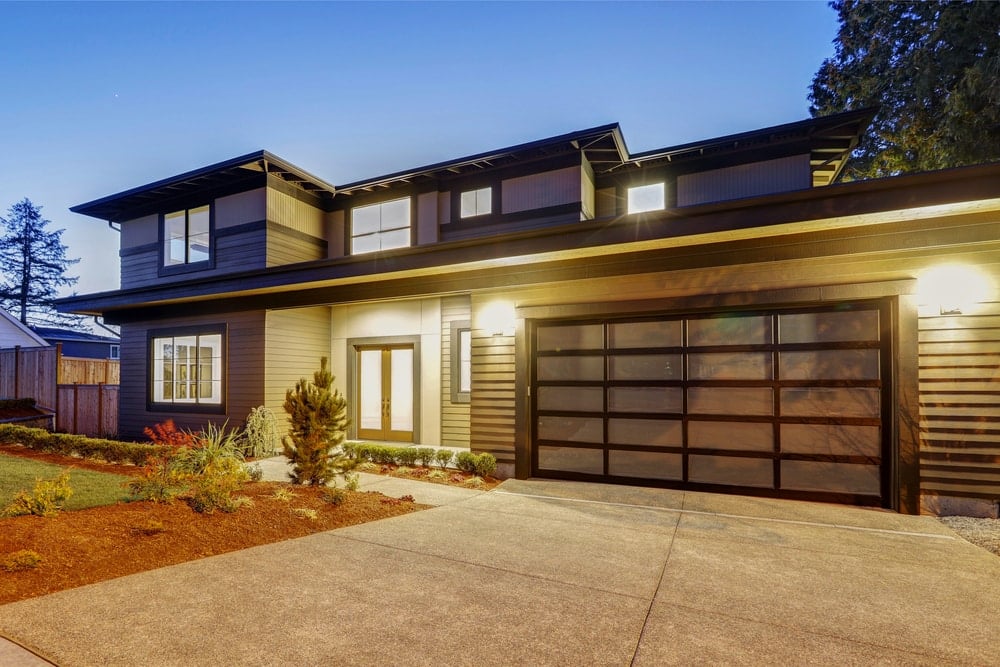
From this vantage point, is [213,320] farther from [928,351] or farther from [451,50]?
[451,50]

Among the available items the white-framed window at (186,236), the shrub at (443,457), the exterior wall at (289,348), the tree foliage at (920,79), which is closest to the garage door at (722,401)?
the shrub at (443,457)

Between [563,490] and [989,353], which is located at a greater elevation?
[989,353]

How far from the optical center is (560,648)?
9.39 feet

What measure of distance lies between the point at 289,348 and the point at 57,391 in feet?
23.8

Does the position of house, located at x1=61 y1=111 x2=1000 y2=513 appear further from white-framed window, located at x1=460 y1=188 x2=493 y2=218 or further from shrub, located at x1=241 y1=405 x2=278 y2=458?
shrub, located at x1=241 y1=405 x2=278 y2=458

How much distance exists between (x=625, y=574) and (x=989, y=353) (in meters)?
4.91

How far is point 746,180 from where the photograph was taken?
10.0 meters

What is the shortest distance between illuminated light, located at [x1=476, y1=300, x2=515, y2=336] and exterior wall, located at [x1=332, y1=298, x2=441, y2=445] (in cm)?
228

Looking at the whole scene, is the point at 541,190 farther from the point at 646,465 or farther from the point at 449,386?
the point at 646,465

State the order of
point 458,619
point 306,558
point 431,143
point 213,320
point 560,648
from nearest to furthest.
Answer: point 560,648
point 458,619
point 306,558
point 213,320
point 431,143

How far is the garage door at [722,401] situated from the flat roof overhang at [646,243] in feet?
2.98

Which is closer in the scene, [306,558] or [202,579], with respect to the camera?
[202,579]

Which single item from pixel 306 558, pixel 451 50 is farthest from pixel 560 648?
pixel 451 50

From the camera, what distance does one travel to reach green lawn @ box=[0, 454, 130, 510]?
577 cm
